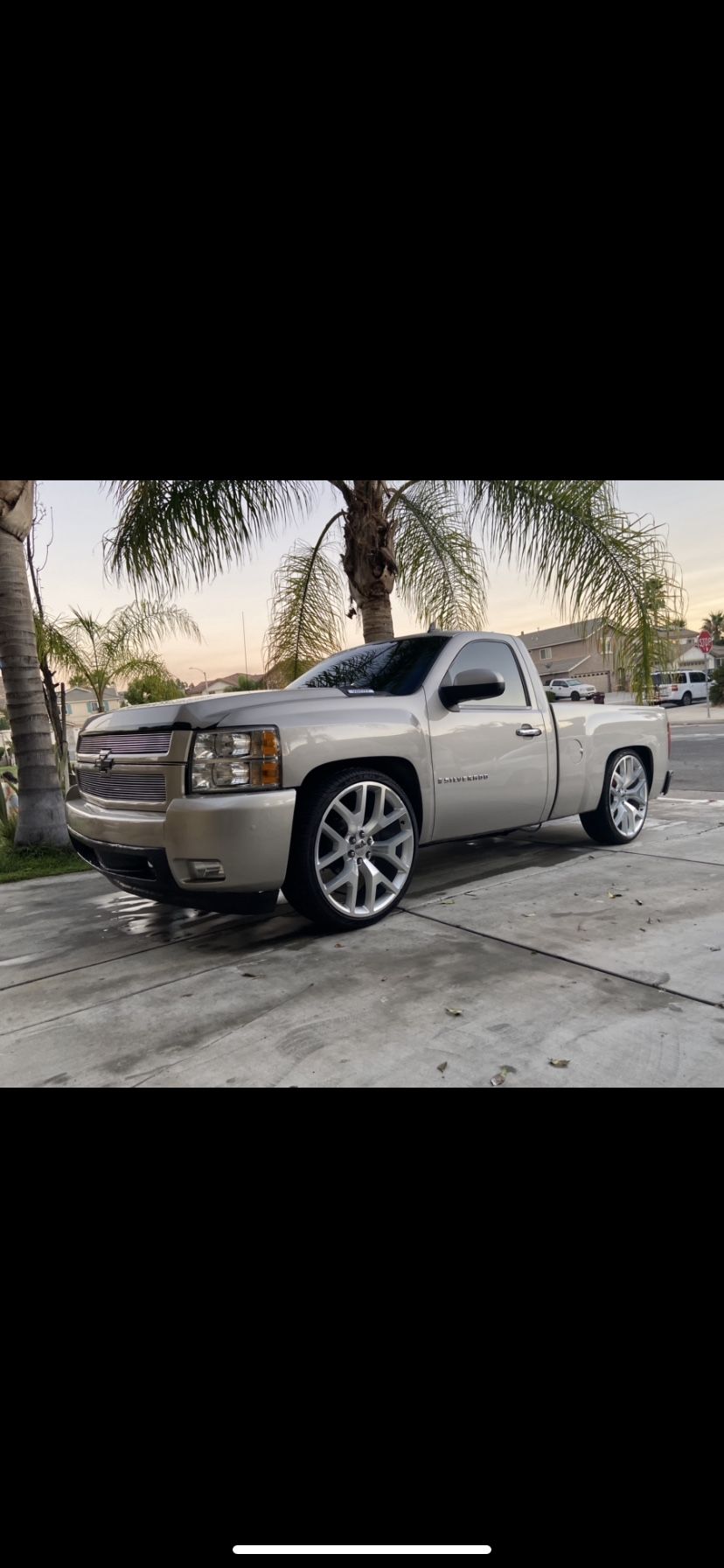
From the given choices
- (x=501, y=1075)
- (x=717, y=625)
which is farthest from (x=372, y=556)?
(x=717, y=625)

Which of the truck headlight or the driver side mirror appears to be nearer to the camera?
the truck headlight

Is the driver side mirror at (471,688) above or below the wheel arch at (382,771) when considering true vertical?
above

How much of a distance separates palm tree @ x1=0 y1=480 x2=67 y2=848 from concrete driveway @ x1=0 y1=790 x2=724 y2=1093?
89.3 inches

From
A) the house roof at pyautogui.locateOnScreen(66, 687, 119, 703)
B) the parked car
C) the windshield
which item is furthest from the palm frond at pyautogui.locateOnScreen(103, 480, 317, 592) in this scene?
the parked car

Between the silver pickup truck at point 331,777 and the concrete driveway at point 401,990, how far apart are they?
387mm

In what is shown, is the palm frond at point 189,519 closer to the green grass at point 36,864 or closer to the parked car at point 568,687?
the green grass at point 36,864

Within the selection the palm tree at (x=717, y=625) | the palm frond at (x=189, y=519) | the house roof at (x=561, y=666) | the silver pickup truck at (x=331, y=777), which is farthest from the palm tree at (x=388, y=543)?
the palm tree at (x=717, y=625)

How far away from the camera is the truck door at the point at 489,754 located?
4844 millimetres

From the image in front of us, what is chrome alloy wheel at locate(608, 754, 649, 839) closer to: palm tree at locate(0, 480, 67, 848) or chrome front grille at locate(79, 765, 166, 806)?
chrome front grille at locate(79, 765, 166, 806)

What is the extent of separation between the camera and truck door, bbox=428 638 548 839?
15.9 feet

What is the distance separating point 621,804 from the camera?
6422 millimetres
